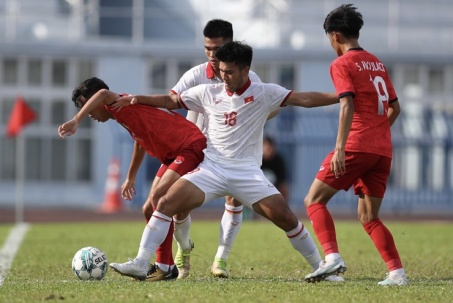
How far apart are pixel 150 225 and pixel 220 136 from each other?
93 centimetres

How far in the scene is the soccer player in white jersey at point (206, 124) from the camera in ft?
31.8

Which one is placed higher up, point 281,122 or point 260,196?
point 260,196

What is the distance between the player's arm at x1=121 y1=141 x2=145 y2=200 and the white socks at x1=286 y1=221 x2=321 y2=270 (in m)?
1.56

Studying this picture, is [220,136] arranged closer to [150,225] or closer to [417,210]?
[150,225]

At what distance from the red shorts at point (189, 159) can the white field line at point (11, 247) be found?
171 cm

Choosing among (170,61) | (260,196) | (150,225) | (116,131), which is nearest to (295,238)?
(260,196)

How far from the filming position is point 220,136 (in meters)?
9.12

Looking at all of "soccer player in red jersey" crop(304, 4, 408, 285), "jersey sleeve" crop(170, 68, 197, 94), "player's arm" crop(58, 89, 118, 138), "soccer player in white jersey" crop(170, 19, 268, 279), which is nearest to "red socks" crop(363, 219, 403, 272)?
"soccer player in red jersey" crop(304, 4, 408, 285)

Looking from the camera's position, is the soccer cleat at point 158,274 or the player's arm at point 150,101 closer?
the player's arm at point 150,101

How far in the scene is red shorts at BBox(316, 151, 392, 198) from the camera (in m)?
8.77

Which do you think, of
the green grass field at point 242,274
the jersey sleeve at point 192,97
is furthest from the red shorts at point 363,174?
the jersey sleeve at point 192,97

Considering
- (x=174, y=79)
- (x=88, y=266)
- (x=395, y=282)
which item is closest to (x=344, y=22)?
(x=395, y=282)

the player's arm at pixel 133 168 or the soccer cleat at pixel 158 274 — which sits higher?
the player's arm at pixel 133 168

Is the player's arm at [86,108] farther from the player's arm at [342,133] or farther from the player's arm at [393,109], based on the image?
the player's arm at [393,109]
